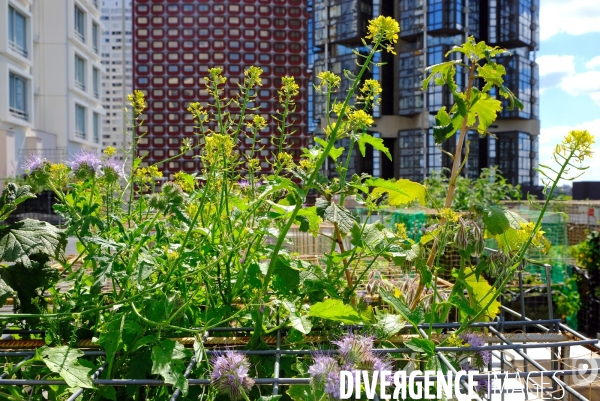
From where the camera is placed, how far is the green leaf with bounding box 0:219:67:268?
537mm

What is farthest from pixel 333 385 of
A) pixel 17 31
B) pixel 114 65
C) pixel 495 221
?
pixel 114 65

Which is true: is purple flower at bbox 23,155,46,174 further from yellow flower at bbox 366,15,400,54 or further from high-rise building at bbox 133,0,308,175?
high-rise building at bbox 133,0,308,175

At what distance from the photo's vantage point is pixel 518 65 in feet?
56.4

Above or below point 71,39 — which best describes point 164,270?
below

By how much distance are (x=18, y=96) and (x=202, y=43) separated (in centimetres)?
Result: 1428

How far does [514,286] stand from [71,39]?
1098 cm

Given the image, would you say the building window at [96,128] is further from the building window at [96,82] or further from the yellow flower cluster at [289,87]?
the yellow flower cluster at [289,87]

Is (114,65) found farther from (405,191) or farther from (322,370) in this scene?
(322,370)

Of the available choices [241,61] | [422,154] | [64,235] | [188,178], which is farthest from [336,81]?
[241,61]

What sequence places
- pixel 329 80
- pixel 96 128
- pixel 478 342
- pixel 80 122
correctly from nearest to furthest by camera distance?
1. pixel 478 342
2. pixel 329 80
3. pixel 80 122
4. pixel 96 128

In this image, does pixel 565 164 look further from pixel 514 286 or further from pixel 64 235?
pixel 514 286

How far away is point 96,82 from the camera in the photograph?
13273 millimetres

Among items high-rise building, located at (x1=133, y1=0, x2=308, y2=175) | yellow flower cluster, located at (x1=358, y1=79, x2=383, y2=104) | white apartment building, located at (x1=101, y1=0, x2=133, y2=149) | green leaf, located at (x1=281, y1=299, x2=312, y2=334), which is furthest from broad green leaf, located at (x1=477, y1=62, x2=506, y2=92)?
white apartment building, located at (x1=101, y1=0, x2=133, y2=149)

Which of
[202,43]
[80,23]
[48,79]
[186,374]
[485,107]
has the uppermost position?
[202,43]
